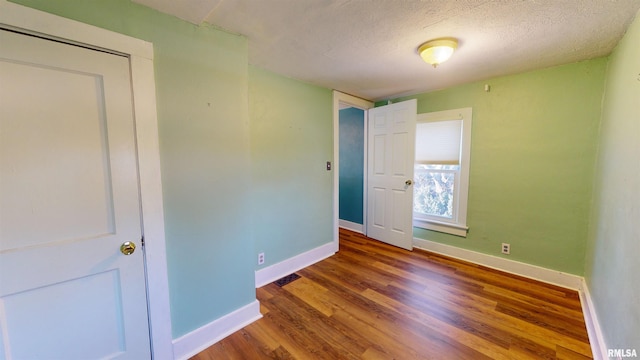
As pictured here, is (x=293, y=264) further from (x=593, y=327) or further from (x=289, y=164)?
(x=593, y=327)

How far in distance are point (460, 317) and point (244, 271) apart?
1756mm

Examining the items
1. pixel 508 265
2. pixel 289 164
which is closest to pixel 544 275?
pixel 508 265

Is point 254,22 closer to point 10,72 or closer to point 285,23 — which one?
point 285,23

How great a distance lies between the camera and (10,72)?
1.03 meters

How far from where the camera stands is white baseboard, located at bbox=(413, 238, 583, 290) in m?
2.34

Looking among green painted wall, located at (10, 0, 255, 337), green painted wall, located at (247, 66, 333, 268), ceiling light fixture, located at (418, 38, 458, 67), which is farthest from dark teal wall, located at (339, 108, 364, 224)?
green painted wall, located at (10, 0, 255, 337)

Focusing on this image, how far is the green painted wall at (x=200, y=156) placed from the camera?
144 cm

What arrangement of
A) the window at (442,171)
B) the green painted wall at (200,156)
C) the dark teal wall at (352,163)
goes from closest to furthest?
the green painted wall at (200,156)
the window at (442,171)
the dark teal wall at (352,163)

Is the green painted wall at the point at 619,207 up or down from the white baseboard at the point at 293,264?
up

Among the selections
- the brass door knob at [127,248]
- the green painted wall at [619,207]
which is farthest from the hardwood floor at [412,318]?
the brass door knob at [127,248]

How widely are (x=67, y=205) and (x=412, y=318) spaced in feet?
7.64

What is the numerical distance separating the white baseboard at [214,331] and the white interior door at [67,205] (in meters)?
0.27

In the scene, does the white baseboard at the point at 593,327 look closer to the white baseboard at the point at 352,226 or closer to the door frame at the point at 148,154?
the white baseboard at the point at 352,226

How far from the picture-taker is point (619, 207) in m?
1.45
